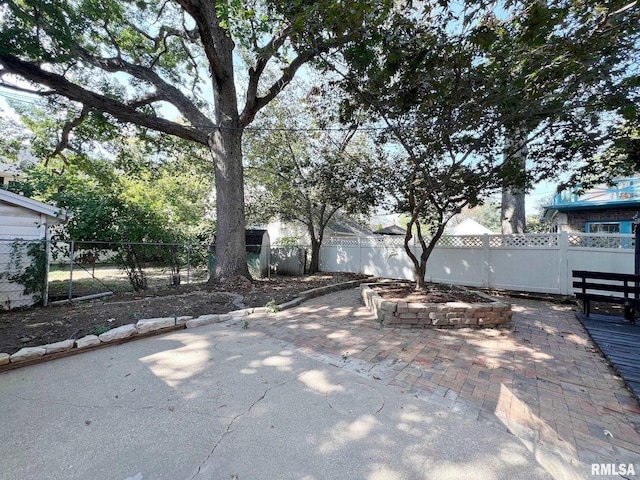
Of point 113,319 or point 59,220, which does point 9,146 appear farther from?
point 113,319

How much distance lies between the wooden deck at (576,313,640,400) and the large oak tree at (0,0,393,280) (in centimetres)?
503

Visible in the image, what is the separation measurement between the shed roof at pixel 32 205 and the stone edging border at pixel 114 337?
3.56 meters

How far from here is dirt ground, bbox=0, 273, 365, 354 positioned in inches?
145

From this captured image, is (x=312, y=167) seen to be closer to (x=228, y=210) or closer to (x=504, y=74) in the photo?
(x=228, y=210)

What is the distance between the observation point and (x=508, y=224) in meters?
9.42

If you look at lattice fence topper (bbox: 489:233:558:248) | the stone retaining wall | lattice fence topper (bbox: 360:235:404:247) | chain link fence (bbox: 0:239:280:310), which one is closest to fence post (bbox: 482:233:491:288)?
lattice fence topper (bbox: 489:233:558:248)

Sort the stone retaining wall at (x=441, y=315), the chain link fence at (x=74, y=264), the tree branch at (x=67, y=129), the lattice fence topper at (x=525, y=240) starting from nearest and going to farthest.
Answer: the stone retaining wall at (x=441, y=315)
the chain link fence at (x=74, y=264)
the lattice fence topper at (x=525, y=240)
the tree branch at (x=67, y=129)

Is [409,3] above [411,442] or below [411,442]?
above

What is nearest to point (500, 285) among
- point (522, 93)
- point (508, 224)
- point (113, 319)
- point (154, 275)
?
point (508, 224)

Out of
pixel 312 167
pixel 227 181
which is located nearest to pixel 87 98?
pixel 227 181

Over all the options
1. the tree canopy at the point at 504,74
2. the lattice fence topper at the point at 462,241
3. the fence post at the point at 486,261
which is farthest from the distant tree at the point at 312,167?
the fence post at the point at 486,261

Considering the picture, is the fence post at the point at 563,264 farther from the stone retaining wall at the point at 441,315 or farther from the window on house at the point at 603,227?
the window on house at the point at 603,227

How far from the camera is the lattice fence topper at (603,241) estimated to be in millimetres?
6277

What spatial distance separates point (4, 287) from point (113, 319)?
274 cm
